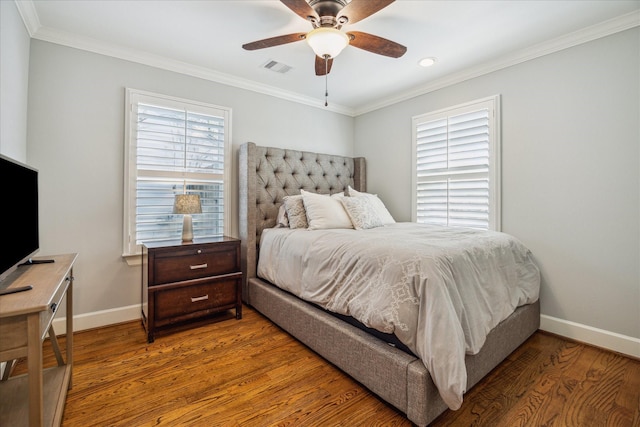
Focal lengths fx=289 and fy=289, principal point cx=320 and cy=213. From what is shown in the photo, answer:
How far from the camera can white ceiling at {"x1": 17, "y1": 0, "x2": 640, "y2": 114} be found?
78.5 inches

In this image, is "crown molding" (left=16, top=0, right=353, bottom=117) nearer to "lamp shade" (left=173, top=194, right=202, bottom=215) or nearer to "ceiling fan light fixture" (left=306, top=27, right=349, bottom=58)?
"lamp shade" (left=173, top=194, right=202, bottom=215)

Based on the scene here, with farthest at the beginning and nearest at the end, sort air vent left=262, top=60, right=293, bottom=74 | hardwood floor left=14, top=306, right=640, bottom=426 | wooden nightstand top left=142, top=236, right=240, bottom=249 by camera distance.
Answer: air vent left=262, top=60, right=293, bottom=74, wooden nightstand top left=142, top=236, right=240, bottom=249, hardwood floor left=14, top=306, right=640, bottom=426

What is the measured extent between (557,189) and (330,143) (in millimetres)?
2571

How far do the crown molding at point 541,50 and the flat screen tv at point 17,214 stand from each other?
11.4 ft

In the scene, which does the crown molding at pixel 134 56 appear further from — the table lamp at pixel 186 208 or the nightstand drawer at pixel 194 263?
the nightstand drawer at pixel 194 263

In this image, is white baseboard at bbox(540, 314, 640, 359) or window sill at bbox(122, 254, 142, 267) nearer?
white baseboard at bbox(540, 314, 640, 359)

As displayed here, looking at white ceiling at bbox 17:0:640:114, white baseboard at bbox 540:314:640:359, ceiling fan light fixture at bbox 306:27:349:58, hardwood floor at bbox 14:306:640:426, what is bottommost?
hardwood floor at bbox 14:306:640:426

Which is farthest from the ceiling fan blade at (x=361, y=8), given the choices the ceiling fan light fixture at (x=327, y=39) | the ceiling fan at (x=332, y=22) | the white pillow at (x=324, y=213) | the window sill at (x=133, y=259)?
the window sill at (x=133, y=259)

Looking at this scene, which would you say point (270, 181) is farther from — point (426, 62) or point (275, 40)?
point (426, 62)

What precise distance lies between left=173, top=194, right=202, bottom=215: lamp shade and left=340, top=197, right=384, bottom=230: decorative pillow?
1.39 m

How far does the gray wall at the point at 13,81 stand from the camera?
1727 millimetres

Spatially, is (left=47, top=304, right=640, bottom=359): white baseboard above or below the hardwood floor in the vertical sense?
above

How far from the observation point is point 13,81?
6.24ft

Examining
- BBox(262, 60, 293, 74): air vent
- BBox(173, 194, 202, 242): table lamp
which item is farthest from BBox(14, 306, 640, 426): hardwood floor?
BBox(262, 60, 293, 74): air vent
